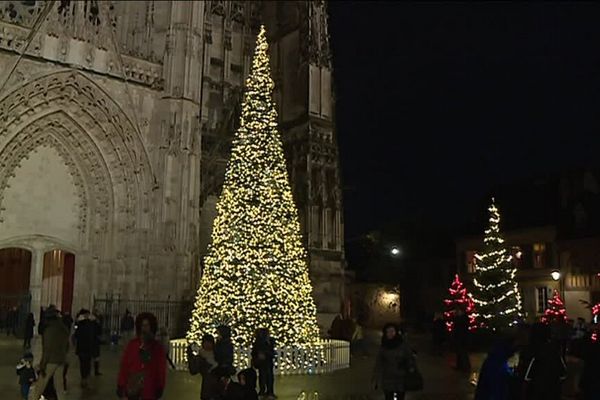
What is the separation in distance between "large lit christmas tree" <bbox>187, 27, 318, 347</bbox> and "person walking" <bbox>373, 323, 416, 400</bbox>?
6.44m

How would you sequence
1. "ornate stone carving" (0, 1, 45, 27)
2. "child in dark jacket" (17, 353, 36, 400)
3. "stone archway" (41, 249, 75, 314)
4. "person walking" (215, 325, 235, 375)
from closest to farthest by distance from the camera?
"child in dark jacket" (17, 353, 36, 400), "person walking" (215, 325, 235, 375), "ornate stone carving" (0, 1, 45, 27), "stone archway" (41, 249, 75, 314)

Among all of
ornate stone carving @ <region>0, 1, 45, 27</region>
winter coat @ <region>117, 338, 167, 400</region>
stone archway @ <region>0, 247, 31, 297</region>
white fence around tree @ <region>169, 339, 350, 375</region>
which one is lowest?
white fence around tree @ <region>169, 339, 350, 375</region>

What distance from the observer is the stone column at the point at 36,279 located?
22.2 m

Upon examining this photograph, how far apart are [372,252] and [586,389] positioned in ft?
142

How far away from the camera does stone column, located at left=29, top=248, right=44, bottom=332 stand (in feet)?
72.8

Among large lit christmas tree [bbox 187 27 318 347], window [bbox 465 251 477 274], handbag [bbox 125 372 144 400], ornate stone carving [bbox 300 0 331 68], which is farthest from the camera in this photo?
window [bbox 465 251 477 274]

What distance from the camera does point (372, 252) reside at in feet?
163

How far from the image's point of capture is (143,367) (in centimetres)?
610

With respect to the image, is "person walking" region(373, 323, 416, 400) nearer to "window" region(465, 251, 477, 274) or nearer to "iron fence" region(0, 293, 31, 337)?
"iron fence" region(0, 293, 31, 337)

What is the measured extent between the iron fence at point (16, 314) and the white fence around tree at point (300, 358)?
8303mm

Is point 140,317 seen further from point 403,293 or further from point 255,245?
point 403,293

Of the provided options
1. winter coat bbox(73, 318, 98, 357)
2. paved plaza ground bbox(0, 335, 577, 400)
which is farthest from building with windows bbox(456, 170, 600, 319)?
winter coat bbox(73, 318, 98, 357)

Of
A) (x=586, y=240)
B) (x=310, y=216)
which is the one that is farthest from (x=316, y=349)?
(x=586, y=240)

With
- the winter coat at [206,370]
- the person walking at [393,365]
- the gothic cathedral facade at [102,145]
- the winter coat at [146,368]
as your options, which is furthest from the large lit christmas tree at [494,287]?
the winter coat at [146,368]
